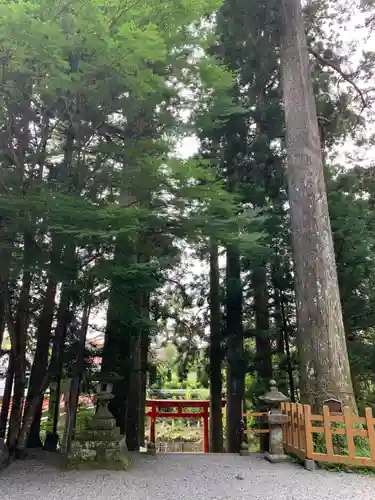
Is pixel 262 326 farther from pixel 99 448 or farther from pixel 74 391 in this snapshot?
pixel 99 448

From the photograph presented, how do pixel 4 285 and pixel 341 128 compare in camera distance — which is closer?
pixel 4 285

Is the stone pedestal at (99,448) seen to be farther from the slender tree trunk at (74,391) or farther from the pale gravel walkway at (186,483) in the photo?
the slender tree trunk at (74,391)

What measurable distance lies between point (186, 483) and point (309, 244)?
3.94m

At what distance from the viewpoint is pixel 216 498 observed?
3531 mm

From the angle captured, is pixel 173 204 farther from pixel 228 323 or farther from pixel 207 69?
pixel 228 323

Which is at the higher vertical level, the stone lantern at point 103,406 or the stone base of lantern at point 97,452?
the stone lantern at point 103,406

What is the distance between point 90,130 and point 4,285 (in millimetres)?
2549

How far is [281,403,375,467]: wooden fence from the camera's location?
14.5ft

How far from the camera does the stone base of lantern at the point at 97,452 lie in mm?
4688

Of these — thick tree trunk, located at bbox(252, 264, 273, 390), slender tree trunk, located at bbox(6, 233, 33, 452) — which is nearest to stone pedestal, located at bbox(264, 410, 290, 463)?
thick tree trunk, located at bbox(252, 264, 273, 390)

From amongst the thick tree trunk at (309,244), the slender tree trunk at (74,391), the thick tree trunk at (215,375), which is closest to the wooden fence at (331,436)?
the thick tree trunk at (309,244)

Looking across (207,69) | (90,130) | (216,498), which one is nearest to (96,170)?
(90,130)

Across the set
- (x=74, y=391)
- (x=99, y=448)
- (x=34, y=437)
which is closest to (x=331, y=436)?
(x=99, y=448)

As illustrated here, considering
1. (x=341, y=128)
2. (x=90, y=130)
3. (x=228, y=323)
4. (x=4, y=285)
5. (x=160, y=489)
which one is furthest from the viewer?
(x=341, y=128)
